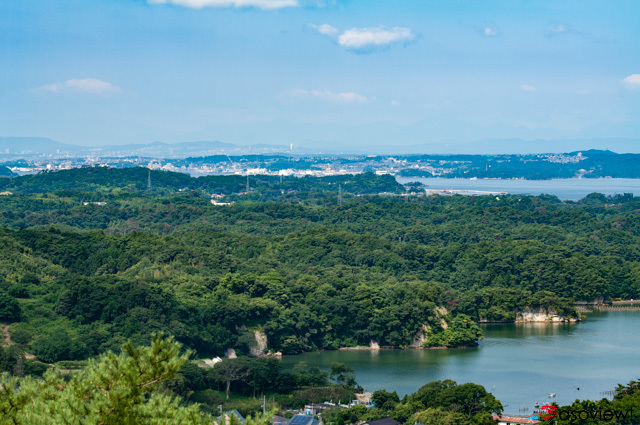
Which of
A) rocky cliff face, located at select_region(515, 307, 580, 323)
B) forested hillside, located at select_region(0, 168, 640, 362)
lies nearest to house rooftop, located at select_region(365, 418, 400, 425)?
forested hillside, located at select_region(0, 168, 640, 362)

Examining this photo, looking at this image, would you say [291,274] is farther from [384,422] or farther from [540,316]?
[384,422]

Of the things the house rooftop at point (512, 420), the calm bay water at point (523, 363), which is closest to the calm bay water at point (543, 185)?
the calm bay water at point (523, 363)

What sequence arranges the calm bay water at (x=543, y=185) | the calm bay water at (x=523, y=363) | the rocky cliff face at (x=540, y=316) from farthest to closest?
the calm bay water at (x=543, y=185)
the rocky cliff face at (x=540, y=316)
the calm bay water at (x=523, y=363)

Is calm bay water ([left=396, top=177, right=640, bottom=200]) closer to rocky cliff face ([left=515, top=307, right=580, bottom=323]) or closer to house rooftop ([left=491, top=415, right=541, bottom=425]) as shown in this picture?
rocky cliff face ([left=515, top=307, right=580, bottom=323])

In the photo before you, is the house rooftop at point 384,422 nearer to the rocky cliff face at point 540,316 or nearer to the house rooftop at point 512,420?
the house rooftop at point 512,420

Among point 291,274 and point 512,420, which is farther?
point 291,274

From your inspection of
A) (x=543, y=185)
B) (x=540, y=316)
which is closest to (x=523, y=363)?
(x=540, y=316)

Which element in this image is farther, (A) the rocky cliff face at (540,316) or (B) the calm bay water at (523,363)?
(A) the rocky cliff face at (540,316)
